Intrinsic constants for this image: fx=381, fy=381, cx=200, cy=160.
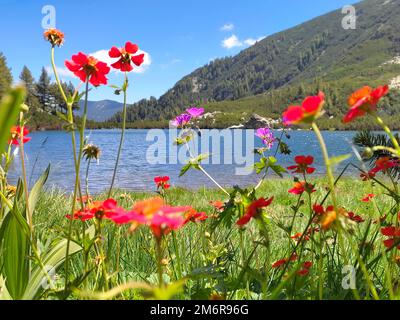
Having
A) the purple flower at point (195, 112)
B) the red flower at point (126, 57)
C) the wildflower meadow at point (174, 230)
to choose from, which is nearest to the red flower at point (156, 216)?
the wildflower meadow at point (174, 230)

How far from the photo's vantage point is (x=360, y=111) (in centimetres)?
77

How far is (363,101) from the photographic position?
75 cm

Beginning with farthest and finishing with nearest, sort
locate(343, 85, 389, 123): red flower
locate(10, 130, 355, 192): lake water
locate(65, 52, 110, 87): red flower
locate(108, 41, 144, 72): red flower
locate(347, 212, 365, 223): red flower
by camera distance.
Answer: locate(10, 130, 355, 192): lake water → locate(347, 212, 365, 223): red flower → locate(108, 41, 144, 72): red flower → locate(65, 52, 110, 87): red flower → locate(343, 85, 389, 123): red flower

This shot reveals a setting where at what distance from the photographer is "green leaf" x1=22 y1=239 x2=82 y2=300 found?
1231 millimetres

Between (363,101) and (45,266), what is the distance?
1.12m

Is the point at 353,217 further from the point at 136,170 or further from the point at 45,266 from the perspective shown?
the point at 136,170

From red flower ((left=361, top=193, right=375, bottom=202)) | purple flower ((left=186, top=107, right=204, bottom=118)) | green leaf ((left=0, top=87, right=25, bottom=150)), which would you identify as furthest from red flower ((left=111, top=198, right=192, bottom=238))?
purple flower ((left=186, top=107, right=204, bottom=118))

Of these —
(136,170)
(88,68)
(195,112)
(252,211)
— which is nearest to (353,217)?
(252,211)

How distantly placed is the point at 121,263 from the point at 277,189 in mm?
7351

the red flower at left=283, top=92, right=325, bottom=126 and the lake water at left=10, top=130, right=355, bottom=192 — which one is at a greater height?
→ the red flower at left=283, top=92, right=325, bottom=126

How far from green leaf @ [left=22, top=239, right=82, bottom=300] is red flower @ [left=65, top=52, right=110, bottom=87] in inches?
22.9

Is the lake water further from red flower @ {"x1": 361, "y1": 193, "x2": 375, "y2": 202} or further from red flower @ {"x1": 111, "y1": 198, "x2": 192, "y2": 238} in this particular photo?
red flower @ {"x1": 111, "y1": 198, "x2": 192, "y2": 238}
